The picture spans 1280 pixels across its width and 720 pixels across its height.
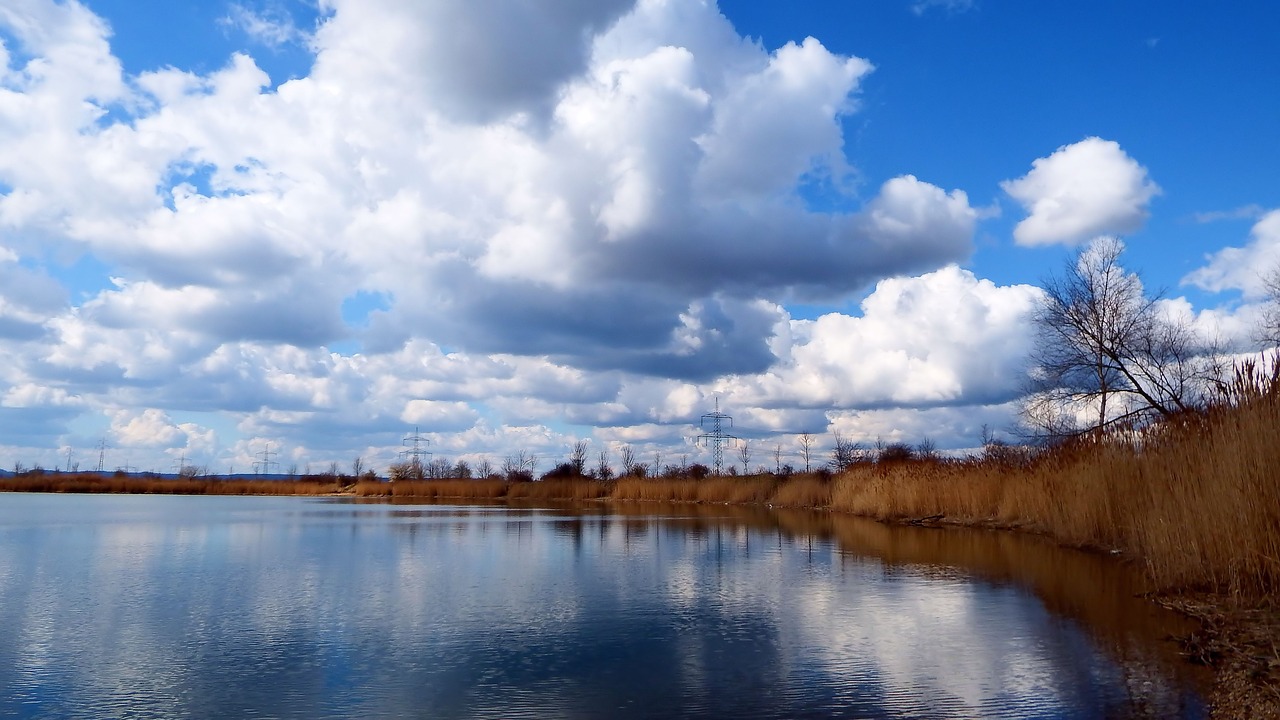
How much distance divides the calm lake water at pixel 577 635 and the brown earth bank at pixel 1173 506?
1.62ft

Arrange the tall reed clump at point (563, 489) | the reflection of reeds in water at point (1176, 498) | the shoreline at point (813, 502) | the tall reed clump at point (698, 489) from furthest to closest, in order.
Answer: the tall reed clump at point (563, 489) → the tall reed clump at point (698, 489) → the reflection of reeds in water at point (1176, 498) → the shoreline at point (813, 502)

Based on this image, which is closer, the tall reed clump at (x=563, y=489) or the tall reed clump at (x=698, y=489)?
the tall reed clump at (x=698, y=489)

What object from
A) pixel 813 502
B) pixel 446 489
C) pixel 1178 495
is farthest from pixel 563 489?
pixel 1178 495

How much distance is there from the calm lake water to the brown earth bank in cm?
49

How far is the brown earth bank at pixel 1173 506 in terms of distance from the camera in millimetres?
7457

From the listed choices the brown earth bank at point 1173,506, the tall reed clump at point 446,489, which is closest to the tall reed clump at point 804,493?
the brown earth bank at point 1173,506

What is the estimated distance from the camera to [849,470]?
33.5 m

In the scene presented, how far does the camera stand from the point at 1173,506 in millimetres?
10516

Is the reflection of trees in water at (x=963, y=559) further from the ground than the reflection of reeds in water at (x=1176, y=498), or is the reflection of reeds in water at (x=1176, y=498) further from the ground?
the reflection of reeds in water at (x=1176, y=498)

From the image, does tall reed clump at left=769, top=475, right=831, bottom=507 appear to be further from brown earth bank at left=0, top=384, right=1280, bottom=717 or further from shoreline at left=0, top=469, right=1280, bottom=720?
brown earth bank at left=0, top=384, right=1280, bottom=717

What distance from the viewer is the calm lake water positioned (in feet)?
19.6

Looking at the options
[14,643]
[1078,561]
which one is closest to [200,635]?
[14,643]

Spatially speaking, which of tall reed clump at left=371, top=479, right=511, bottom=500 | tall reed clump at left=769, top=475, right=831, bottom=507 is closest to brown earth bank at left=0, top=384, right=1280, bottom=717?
tall reed clump at left=769, top=475, right=831, bottom=507

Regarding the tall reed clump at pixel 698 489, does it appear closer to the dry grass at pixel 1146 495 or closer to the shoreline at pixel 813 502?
the shoreline at pixel 813 502
